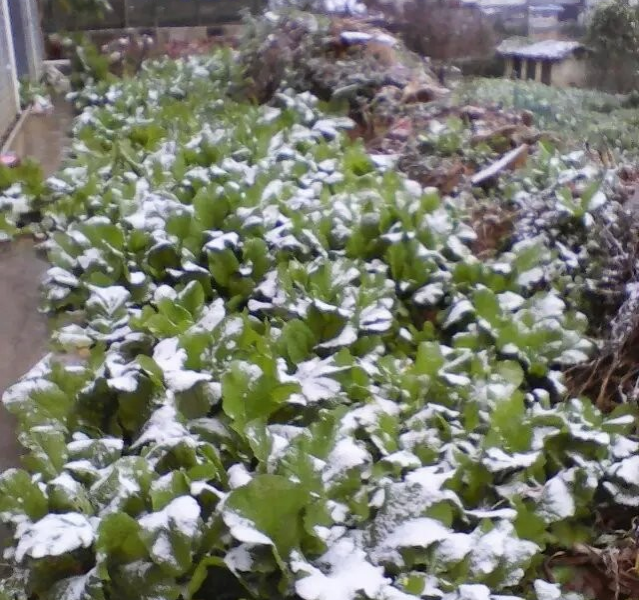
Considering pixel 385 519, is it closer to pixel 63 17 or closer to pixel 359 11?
pixel 359 11

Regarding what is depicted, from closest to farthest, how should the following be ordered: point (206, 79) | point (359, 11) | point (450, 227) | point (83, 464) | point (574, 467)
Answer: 1. point (83, 464)
2. point (574, 467)
3. point (450, 227)
4. point (359, 11)
5. point (206, 79)

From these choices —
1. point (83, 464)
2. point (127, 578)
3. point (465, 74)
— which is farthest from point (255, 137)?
point (127, 578)

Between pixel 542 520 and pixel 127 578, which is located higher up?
pixel 127 578

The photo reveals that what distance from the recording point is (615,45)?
3.76 meters

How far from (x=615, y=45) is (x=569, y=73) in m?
0.29

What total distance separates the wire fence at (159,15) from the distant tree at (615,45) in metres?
6.44

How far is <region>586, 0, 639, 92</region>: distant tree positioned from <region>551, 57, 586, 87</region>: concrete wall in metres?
0.05

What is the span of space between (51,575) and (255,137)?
358cm

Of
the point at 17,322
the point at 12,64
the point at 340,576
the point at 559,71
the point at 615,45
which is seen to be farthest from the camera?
the point at 12,64

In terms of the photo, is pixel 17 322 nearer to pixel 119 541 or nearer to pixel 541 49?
pixel 119 541

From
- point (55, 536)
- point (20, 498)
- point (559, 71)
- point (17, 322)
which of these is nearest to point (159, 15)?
point (559, 71)

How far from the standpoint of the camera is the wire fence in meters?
9.48

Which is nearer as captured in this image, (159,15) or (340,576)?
(340,576)

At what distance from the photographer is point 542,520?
1.97 m
